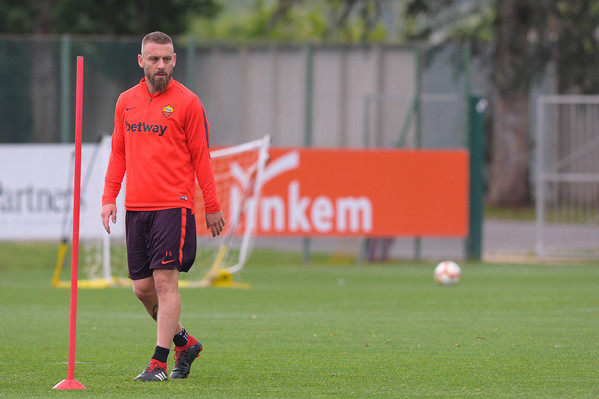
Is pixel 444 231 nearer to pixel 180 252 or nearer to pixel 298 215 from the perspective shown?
pixel 298 215

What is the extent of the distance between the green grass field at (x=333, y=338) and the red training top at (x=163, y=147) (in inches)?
46.0

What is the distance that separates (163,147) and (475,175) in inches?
479

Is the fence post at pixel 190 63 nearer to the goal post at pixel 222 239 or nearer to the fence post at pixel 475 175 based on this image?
the goal post at pixel 222 239

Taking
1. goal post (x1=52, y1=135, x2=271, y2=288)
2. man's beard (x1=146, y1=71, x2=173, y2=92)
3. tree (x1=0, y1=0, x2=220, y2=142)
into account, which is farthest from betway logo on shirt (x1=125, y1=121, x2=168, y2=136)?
tree (x1=0, y1=0, x2=220, y2=142)

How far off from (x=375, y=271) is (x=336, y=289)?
111 inches

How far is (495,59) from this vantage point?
26.6m

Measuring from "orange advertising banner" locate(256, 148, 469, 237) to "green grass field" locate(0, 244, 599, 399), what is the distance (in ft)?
5.79

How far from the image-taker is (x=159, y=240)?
22.8 feet

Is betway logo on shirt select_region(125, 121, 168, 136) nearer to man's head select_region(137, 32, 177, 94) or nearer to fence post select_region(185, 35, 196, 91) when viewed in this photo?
man's head select_region(137, 32, 177, 94)

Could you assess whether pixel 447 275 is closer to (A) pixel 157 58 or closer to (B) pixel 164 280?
(B) pixel 164 280

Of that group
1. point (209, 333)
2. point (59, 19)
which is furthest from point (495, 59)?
point (209, 333)

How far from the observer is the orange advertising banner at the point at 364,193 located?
17406 millimetres

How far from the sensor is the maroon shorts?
22.8 feet

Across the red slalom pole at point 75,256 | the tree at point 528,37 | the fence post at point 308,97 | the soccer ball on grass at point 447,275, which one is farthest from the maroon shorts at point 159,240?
the tree at point 528,37
